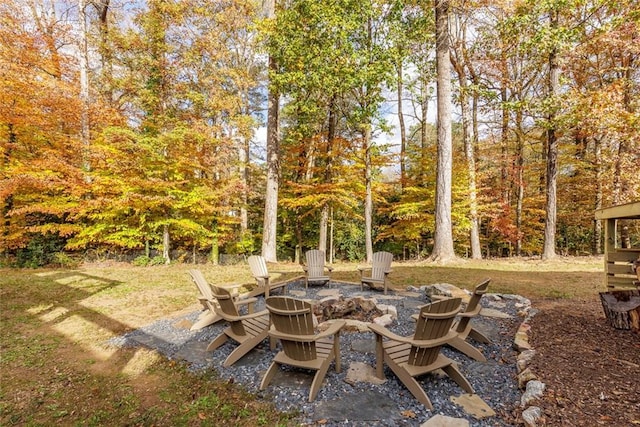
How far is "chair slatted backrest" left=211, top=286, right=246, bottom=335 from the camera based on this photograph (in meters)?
3.39

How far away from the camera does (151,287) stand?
676 cm

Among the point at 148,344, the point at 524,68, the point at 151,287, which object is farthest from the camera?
the point at 524,68

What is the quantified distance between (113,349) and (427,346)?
12.1 feet

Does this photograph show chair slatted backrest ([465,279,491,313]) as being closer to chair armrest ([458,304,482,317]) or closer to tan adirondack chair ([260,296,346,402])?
chair armrest ([458,304,482,317])

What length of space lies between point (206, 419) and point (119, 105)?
14687 millimetres

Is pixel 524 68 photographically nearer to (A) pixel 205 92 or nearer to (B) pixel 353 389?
(A) pixel 205 92

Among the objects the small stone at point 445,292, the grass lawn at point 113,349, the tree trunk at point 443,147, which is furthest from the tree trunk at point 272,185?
the small stone at point 445,292

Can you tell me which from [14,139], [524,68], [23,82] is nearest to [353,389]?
[23,82]

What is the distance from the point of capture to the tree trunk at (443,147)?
29.4ft

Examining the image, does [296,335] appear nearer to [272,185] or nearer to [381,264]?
[381,264]

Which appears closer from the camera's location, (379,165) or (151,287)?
(151,287)

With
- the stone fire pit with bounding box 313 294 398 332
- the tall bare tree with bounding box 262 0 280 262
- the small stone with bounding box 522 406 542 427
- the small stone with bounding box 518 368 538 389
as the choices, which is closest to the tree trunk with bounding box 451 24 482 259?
the tall bare tree with bounding box 262 0 280 262

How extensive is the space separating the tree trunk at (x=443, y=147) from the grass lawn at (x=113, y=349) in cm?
118

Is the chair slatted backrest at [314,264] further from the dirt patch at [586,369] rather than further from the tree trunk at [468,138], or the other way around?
the tree trunk at [468,138]
